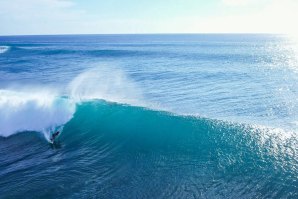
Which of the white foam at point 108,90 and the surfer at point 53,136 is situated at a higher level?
the white foam at point 108,90

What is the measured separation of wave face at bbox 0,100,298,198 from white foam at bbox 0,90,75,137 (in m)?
1.16

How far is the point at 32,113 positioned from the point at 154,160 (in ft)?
38.9

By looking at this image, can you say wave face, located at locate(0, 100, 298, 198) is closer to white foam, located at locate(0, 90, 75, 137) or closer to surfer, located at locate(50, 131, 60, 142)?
surfer, located at locate(50, 131, 60, 142)

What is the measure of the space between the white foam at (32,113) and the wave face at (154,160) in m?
1.16

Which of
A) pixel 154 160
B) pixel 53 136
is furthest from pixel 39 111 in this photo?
pixel 154 160

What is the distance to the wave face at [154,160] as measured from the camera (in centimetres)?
1254

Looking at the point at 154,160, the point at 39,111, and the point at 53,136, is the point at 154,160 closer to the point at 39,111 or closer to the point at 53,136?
the point at 53,136

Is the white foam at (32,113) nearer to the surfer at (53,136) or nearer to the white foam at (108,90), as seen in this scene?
the surfer at (53,136)

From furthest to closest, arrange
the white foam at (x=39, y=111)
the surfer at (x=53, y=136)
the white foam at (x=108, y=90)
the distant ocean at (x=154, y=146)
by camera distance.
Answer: the white foam at (x=108, y=90) → the white foam at (x=39, y=111) → the surfer at (x=53, y=136) → the distant ocean at (x=154, y=146)

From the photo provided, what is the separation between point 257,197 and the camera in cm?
1183

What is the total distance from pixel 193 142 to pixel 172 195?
534 cm

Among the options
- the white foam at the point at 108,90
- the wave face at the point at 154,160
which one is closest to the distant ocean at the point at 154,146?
the wave face at the point at 154,160

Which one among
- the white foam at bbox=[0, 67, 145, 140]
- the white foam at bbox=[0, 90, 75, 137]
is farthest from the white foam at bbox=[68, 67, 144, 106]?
the white foam at bbox=[0, 90, 75, 137]

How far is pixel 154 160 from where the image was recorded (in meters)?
15.0
